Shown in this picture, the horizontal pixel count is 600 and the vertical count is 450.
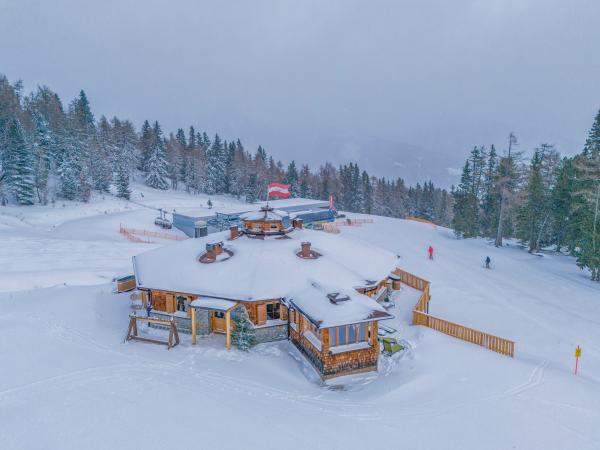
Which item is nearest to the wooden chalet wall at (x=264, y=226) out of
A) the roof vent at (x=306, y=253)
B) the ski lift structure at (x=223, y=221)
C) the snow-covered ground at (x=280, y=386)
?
the roof vent at (x=306, y=253)

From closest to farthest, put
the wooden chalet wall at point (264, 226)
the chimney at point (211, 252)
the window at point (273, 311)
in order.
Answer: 1. the window at point (273, 311)
2. the chimney at point (211, 252)
3. the wooden chalet wall at point (264, 226)

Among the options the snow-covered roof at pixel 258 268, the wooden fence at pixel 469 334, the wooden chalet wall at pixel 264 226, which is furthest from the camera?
the wooden chalet wall at pixel 264 226

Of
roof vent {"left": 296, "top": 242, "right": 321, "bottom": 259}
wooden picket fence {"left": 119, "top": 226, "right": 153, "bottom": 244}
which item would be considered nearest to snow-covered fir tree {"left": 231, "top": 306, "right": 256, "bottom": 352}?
roof vent {"left": 296, "top": 242, "right": 321, "bottom": 259}

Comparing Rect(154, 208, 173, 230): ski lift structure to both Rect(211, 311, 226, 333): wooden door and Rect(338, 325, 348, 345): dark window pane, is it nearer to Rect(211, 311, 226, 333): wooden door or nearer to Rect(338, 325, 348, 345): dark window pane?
Rect(211, 311, 226, 333): wooden door

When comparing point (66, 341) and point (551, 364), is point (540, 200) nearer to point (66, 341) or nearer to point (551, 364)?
point (551, 364)

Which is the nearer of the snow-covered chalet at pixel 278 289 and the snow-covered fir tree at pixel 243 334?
the snow-covered chalet at pixel 278 289

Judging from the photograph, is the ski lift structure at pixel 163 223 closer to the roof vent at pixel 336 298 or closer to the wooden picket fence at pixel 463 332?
the wooden picket fence at pixel 463 332
